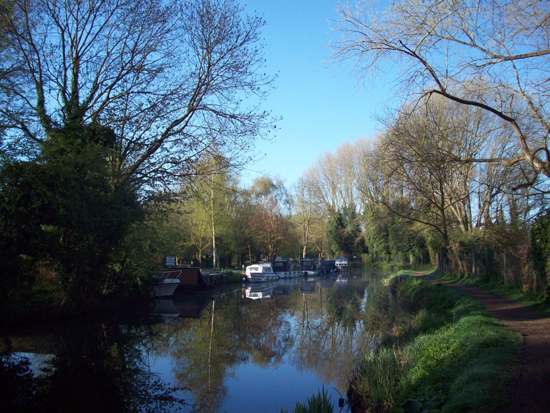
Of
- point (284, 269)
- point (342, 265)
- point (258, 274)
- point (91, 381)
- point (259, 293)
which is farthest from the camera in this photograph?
point (342, 265)

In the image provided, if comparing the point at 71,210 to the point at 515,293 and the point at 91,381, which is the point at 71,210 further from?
the point at 515,293

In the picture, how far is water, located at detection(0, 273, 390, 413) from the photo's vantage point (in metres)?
7.85

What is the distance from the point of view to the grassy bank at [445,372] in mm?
5844

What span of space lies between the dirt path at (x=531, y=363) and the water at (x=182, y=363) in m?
3.57

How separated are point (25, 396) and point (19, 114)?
12499mm

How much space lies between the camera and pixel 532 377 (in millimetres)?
6297

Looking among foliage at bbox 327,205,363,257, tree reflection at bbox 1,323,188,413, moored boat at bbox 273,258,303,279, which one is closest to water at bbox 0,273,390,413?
tree reflection at bbox 1,323,188,413

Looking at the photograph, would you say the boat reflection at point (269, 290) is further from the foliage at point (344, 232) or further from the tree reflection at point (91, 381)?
the foliage at point (344, 232)

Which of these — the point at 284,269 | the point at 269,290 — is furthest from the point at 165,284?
the point at 284,269

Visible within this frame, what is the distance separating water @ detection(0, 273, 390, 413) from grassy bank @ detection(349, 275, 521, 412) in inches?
41.6

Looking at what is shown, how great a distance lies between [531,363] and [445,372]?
4.64ft

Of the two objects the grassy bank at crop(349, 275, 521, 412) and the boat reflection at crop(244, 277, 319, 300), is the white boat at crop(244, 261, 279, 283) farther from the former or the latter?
the grassy bank at crop(349, 275, 521, 412)

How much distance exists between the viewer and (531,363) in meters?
7.00

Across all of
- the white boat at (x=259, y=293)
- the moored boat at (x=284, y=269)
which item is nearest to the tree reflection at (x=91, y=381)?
the white boat at (x=259, y=293)
